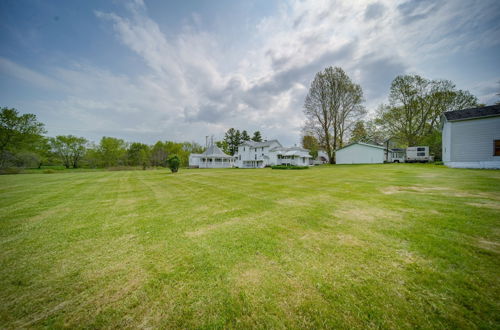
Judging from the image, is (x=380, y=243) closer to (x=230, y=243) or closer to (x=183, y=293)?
(x=230, y=243)

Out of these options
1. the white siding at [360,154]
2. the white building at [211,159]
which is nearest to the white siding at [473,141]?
the white siding at [360,154]

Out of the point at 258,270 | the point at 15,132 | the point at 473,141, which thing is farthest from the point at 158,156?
the point at 473,141

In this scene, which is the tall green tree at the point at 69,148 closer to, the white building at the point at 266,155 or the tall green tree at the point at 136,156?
the tall green tree at the point at 136,156

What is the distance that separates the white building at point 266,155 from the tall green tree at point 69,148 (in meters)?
46.4

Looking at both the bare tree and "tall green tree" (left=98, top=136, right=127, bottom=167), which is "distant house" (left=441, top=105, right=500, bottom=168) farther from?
"tall green tree" (left=98, top=136, right=127, bottom=167)

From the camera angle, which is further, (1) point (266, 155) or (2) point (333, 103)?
(1) point (266, 155)

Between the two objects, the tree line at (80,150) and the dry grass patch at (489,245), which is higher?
the tree line at (80,150)

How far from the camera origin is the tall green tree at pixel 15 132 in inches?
1115

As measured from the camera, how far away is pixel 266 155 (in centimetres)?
3894

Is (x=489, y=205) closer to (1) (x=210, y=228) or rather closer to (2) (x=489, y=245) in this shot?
(2) (x=489, y=245)

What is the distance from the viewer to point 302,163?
35.5 m

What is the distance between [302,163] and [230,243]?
3451 cm

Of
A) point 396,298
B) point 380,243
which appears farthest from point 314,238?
point 396,298

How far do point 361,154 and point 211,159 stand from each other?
3134cm
